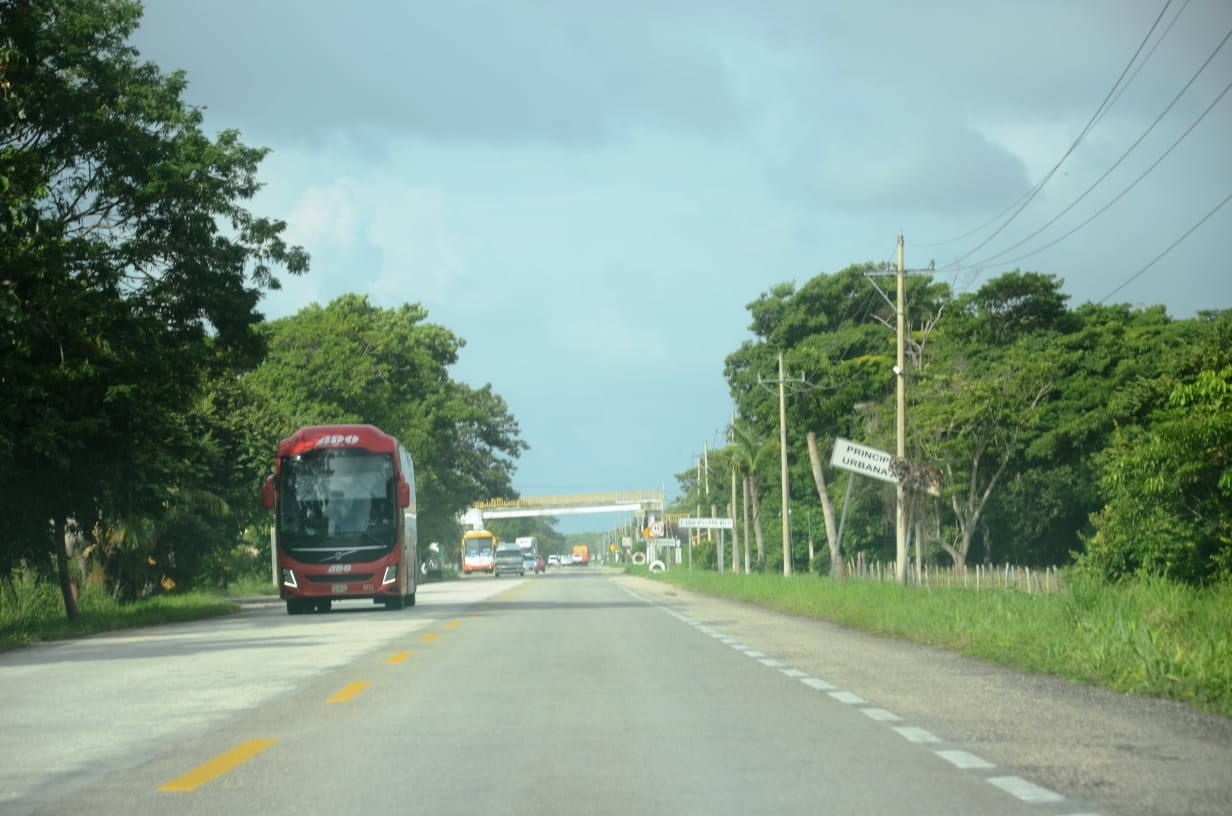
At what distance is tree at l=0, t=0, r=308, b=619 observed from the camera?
24.5 metres

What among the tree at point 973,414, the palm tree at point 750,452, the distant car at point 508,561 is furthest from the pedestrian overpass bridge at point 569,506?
the tree at point 973,414

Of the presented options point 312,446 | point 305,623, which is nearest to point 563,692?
point 305,623

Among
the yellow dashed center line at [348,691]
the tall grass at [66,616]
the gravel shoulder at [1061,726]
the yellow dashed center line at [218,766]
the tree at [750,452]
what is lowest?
the gravel shoulder at [1061,726]

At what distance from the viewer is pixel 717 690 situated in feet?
43.8

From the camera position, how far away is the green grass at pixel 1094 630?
42.5 feet

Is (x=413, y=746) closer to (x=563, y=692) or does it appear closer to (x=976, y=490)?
(x=563, y=692)

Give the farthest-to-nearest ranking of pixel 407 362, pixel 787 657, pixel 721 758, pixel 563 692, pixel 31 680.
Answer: pixel 407 362 < pixel 787 657 < pixel 31 680 < pixel 563 692 < pixel 721 758

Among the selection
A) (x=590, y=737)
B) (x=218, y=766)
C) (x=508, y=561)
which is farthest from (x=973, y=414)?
(x=508, y=561)

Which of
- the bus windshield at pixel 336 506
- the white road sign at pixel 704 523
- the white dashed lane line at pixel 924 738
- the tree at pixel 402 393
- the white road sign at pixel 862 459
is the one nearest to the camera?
the white dashed lane line at pixel 924 738

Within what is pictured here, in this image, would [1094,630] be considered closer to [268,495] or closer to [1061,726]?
[1061,726]

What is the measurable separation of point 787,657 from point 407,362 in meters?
62.6

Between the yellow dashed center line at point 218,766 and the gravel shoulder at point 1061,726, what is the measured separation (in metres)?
4.17

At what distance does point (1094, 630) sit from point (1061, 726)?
572 cm

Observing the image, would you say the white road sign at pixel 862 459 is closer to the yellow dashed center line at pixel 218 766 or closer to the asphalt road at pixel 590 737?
the asphalt road at pixel 590 737
